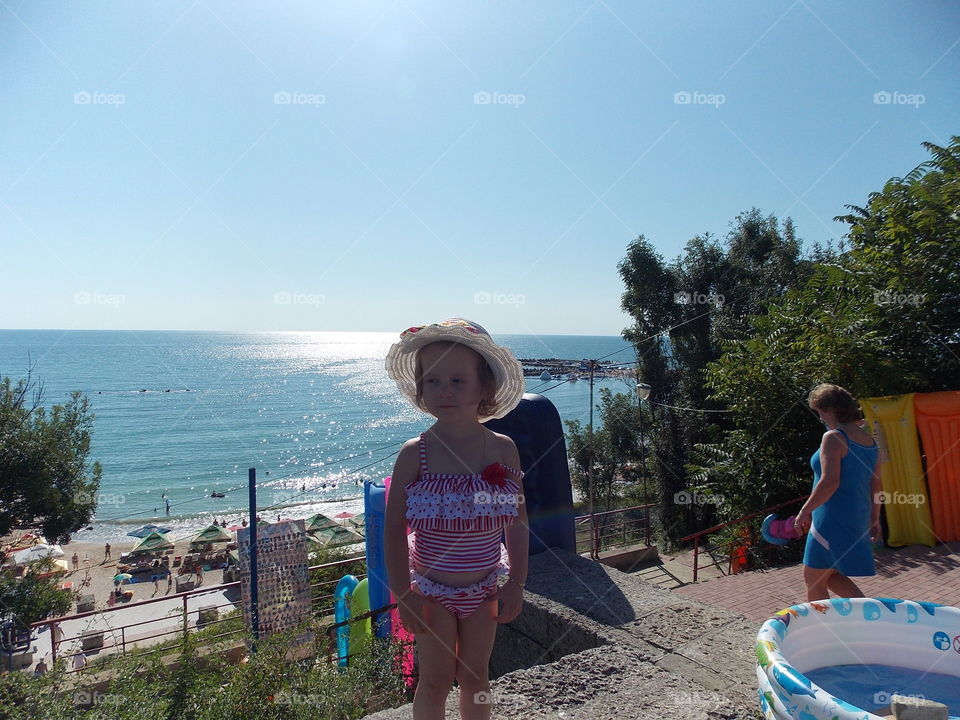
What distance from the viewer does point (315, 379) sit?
125m

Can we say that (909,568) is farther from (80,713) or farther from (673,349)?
(673,349)

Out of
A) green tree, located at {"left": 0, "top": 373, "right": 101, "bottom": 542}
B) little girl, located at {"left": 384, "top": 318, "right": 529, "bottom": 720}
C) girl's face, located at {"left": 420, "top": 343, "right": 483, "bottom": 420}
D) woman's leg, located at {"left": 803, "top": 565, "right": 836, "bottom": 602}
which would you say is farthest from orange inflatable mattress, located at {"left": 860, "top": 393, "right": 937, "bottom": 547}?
green tree, located at {"left": 0, "top": 373, "right": 101, "bottom": 542}

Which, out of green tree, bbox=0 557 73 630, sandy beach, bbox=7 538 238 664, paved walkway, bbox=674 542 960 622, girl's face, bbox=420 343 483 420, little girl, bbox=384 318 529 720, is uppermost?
girl's face, bbox=420 343 483 420

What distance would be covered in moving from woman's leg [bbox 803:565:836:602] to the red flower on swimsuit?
250cm

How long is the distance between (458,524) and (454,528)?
0.02 meters

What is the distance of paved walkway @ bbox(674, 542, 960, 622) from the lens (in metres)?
4.69

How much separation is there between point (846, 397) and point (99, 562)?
131ft

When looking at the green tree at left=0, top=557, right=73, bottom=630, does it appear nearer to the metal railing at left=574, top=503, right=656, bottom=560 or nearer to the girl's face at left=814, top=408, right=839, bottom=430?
the metal railing at left=574, top=503, right=656, bottom=560

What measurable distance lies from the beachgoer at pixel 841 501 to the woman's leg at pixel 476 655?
2231 mm

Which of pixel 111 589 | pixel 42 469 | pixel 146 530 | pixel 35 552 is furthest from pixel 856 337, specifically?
pixel 146 530

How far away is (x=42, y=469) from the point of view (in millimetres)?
18672

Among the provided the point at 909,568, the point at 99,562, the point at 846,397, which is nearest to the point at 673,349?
the point at 909,568

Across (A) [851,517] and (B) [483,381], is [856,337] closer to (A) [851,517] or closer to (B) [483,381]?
(A) [851,517]

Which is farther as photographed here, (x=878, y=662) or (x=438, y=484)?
(x=878, y=662)
